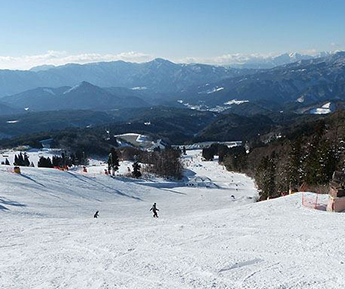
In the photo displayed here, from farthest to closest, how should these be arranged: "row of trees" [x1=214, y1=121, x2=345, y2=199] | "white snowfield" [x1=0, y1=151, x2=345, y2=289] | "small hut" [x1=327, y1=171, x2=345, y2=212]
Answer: "row of trees" [x1=214, y1=121, x2=345, y2=199] → "small hut" [x1=327, y1=171, x2=345, y2=212] → "white snowfield" [x1=0, y1=151, x2=345, y2=289]

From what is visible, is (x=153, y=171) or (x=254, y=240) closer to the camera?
(x=254, y=240)

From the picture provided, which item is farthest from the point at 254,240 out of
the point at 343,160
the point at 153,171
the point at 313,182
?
the point at 153,171

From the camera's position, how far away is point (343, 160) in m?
45.8

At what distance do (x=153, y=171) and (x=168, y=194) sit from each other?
3568cm

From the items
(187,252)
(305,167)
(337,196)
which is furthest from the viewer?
(305,167)

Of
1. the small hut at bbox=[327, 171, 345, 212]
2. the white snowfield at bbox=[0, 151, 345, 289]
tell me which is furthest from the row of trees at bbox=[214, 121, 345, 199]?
the white snowfield at bbox=[0, 151, 345, 289]

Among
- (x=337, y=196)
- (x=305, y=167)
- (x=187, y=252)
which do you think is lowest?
(x=187, y=252)

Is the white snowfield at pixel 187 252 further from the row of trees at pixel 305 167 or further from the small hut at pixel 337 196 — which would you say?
the row of trees at pixel 305 167

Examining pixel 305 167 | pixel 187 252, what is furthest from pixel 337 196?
pixel 305 167

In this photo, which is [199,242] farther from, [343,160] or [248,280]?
[343,160]

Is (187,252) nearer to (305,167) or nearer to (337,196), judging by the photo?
(337,196)

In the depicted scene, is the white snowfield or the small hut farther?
the small hut

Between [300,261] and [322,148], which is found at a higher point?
[322,148]

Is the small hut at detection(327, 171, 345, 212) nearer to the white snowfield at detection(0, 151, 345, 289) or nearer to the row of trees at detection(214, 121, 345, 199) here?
the white snowfield at detection(0, 151, 345, 289)
